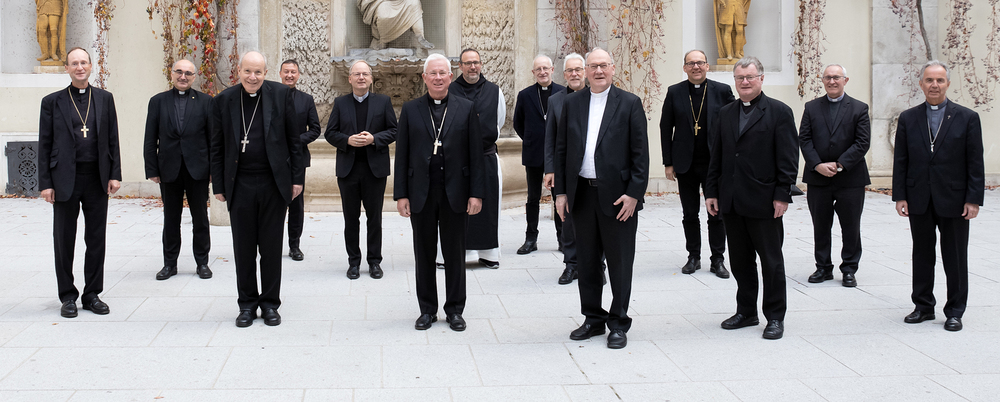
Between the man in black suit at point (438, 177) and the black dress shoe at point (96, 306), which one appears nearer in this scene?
the man in black suit at point (438, 177)

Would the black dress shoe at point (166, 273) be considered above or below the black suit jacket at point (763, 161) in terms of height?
below

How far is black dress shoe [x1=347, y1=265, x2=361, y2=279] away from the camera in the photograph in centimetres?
627

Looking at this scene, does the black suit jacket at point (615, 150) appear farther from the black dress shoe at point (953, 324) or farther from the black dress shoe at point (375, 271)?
the black dress shoe at point (375, 271)

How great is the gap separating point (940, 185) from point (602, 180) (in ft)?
6.75

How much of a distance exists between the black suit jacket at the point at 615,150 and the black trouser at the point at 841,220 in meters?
2.41

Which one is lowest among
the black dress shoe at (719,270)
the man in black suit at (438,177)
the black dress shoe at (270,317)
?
the black dress shoe at (270,317)

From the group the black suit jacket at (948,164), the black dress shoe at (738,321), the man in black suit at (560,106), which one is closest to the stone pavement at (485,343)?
the black dress shoe at (738,321)

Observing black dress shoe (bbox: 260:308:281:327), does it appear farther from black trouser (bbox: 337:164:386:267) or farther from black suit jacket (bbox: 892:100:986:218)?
black suit jacket (bbox: 892:100:986:218)

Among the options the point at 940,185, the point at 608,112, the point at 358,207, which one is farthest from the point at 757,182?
the point at 358,207

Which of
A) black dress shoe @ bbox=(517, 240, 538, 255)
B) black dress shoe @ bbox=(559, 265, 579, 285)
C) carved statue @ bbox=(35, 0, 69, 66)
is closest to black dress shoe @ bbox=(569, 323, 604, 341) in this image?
black dress shoe @ bbox=(559, 265, 579, 285)

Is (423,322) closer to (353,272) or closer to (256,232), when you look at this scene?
(256,232)

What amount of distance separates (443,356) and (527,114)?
3.20 meters

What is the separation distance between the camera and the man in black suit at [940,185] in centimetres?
471

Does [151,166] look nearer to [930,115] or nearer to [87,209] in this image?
[87,209]
